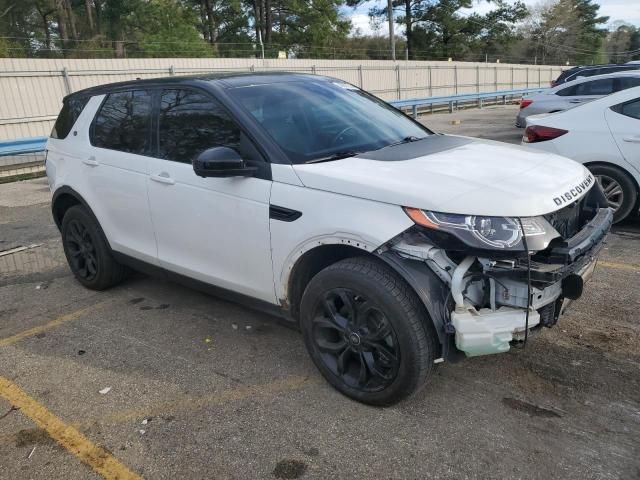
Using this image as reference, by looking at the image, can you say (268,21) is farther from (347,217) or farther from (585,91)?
(347,217)

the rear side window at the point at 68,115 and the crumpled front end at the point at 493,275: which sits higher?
the rear side window at the point at 68,115

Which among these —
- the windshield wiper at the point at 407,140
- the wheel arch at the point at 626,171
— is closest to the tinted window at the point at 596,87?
the wheel arch at the point at 626,171

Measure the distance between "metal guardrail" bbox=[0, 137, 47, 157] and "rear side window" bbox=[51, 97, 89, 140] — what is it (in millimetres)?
7685

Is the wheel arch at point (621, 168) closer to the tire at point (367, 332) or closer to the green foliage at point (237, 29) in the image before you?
the tire at point (367, 332)

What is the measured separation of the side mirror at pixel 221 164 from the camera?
3.16 meters

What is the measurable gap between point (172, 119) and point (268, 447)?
7.57ft

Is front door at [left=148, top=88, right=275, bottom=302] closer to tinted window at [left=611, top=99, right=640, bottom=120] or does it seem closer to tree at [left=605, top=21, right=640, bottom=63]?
tinted window at [left=611, top=99, right=640, bottom=120]

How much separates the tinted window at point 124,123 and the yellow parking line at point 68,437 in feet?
5.88

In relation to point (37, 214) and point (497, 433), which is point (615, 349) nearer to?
point (497, 433)

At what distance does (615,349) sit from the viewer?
3547 mm

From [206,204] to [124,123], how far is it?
128 centimetres

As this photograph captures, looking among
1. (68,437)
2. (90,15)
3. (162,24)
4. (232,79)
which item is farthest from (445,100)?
(90,15)

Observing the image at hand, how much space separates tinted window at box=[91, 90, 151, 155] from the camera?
4109 millimetres

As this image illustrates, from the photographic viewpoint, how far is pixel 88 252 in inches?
191
